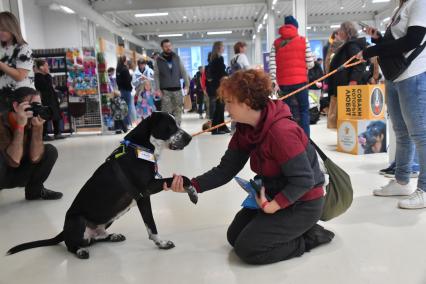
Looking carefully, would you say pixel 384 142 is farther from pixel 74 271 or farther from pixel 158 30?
pixel 158 30

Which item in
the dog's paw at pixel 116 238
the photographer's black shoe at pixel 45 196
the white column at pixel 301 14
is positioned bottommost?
the dog's paw at pixel 116 238

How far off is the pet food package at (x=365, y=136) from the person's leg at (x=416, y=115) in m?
1.81

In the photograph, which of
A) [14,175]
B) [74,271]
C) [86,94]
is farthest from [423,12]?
[86,94]

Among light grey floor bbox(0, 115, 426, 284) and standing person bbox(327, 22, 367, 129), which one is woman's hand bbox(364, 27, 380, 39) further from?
standing person bbox(327, 22, 367, 129)

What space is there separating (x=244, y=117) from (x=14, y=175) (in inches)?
79.8

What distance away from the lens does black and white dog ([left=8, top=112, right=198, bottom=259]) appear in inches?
74.8

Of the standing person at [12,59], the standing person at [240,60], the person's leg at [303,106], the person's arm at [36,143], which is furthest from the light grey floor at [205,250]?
the standing person at [240,60]

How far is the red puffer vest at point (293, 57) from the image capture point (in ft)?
14.0

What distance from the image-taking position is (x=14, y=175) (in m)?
2.91

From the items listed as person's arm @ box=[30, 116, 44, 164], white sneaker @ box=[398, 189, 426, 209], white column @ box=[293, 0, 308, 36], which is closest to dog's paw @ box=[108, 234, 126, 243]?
person's arm @ box=[30, 116, 44, 164]

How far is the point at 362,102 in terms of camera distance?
4.22 metres

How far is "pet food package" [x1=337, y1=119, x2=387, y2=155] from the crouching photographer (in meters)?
3.06

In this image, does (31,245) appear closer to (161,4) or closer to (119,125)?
(119,125)

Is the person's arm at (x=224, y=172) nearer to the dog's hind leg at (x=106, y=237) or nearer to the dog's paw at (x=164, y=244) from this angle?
the dog's paw at (x=164, y=244)
